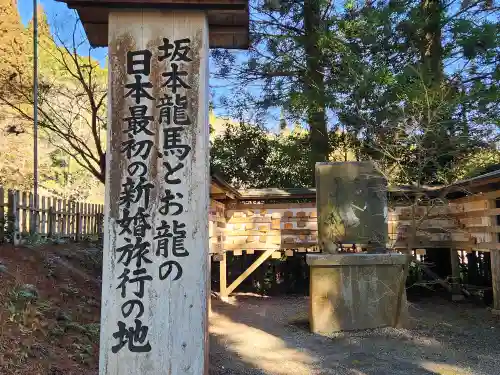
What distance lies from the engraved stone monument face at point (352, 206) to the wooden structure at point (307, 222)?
141cm

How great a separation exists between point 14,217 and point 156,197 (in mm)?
4916

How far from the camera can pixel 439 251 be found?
12984 millimetres

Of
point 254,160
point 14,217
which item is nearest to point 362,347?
point 14,217

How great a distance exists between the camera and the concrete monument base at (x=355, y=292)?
7988mm

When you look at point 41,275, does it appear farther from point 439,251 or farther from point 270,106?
point 439,251

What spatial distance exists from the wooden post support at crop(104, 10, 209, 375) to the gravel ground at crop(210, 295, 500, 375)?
287 centimetres

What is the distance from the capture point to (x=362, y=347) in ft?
23.0

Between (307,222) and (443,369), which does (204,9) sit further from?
(307,222)

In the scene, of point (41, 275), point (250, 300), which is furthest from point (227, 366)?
point (250, 300)

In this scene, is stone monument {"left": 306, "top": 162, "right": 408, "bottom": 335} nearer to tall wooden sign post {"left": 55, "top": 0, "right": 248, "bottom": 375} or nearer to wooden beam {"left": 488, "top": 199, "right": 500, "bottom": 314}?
wooden beam {"left": 488, "top": 199, "right": 500, "bottom": 314}

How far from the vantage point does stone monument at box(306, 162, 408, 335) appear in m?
8.00

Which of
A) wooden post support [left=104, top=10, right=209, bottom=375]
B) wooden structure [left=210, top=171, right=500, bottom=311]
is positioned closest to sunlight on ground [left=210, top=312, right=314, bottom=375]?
wooden structure [left=210, top=171, right=500, bottom=311]

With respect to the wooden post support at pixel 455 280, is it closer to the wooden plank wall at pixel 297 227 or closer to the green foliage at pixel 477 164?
the wooden plank wall at pixel 297 227

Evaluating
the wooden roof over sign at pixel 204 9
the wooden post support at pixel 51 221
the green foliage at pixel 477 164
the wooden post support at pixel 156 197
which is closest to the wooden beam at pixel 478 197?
the green foliage at pixel 477 164
